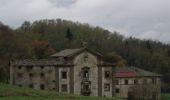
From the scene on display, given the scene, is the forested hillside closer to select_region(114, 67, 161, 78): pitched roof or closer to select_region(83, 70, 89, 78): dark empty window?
select_region(83, 70, 89, 78): dark empty window

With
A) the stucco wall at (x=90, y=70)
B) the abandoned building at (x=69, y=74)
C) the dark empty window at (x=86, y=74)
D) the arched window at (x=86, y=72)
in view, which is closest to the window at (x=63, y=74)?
the abandoned building at (x=69, y=74)

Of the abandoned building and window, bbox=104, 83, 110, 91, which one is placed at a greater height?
the abandoned building

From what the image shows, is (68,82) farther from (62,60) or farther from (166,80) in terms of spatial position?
(166,80)

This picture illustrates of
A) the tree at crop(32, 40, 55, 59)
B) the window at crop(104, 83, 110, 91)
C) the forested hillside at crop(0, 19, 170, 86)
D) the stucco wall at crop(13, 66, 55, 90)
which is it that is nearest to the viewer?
the stucco wall at crop(13, 66, 55, 90)

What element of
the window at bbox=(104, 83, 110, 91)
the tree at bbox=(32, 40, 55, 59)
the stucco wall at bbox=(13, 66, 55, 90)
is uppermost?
the tree at bbox=(32, 40, 55, 59)

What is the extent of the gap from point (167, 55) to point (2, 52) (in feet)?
271

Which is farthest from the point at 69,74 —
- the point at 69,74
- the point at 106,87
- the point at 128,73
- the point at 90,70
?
the point at 128,73

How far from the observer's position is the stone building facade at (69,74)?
8112cm

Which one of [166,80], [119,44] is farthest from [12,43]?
[119,44]

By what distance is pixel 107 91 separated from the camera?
83062 millimetres

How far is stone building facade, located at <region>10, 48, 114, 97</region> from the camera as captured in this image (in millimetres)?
81125

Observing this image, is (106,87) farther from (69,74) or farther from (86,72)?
(69,74)

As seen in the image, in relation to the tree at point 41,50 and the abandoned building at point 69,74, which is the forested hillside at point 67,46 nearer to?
the tree at point 41,50

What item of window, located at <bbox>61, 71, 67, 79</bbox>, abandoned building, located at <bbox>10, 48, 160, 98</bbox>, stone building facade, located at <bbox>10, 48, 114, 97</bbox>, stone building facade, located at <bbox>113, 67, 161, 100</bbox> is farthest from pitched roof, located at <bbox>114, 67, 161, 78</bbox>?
window, located at <bbox>61, 71, 67, 79</bbox>
